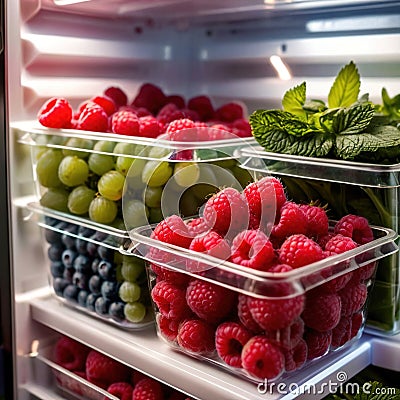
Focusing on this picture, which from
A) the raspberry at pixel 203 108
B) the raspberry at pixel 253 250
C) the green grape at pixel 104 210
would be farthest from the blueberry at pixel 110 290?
the raspberry at pixel 203 108

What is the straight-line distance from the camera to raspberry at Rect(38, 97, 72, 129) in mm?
1141

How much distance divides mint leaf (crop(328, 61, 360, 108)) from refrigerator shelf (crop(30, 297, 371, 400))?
0.42 metres

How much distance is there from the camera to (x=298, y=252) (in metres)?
0.81

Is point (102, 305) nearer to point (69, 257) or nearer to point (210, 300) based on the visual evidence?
point (69, 257)

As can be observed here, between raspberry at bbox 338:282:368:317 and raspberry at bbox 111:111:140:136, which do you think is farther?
raspberry at bbox 111:111:140:136

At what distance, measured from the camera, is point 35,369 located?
4.14ft

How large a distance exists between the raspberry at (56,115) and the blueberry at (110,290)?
315 mm

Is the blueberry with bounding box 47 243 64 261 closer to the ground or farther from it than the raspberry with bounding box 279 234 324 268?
closer to the ground

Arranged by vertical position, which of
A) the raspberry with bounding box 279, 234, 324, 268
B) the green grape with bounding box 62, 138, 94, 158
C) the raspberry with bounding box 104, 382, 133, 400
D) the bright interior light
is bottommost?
the raspberry with bounding box 104, 382, 133, 400

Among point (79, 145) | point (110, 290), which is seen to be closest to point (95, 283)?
point (110, 290)

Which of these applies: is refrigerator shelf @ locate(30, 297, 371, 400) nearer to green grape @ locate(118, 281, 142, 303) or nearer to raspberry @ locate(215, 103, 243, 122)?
green grape @ locate(118, 281, 142, 303)

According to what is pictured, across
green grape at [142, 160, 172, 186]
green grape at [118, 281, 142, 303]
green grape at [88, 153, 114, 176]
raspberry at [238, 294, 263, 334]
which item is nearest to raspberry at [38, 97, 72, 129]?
green grape at [88, 153, 114, 176]

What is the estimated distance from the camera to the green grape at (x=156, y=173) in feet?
3.35

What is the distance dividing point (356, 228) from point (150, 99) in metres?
0.61
